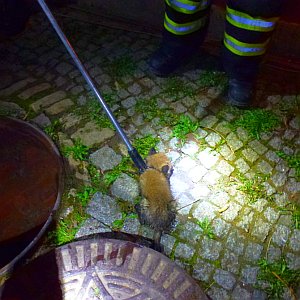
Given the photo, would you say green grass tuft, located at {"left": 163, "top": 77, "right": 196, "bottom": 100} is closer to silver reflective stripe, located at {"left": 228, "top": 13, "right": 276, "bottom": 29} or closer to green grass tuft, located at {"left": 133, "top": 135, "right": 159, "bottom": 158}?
green grass tuft, located at {"left": 133, "top": 135, "right": 159, "bottom": 158}

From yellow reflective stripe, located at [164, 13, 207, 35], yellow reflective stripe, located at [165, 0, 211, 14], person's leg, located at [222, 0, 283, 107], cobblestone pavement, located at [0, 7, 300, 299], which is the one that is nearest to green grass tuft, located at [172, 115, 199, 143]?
cobblestone pavement, located at [0, 7, 300, 299]

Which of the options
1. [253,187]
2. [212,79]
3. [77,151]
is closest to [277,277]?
[253,187]

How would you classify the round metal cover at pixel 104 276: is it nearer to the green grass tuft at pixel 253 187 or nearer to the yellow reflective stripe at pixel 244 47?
the green grass tuft at pixel 253 187

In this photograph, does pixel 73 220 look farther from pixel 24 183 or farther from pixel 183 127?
pixel 183 127

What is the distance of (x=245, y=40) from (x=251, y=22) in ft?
0.55

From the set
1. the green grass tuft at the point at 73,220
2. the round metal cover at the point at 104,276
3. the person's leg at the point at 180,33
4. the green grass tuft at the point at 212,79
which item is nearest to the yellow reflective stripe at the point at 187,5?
the person's leg at the point at 180,33

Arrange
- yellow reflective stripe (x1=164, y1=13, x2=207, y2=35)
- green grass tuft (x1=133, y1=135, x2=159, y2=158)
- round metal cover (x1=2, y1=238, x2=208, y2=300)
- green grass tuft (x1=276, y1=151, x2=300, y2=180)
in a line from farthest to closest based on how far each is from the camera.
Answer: yellow reflective stripe (x1=164, y1=13, x2=207, y2=35)
green grass tuft (x1=133, y1=135, x2=159, y2=158)
green grass tuft (x1=276, y1=151, x2=300, y2=180)
round metal cover (x1=2, y1=238, x2=208, y2=300)

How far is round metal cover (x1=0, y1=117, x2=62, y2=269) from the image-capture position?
230 centimetres

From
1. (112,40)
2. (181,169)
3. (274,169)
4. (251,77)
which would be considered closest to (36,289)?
(181,169)

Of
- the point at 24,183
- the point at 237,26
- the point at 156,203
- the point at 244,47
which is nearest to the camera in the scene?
the point at 156,203

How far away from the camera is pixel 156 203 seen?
2.36 m

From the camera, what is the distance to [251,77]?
10.1 ft

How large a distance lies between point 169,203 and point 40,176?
3.57ft

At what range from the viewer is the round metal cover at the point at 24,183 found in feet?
7.55
